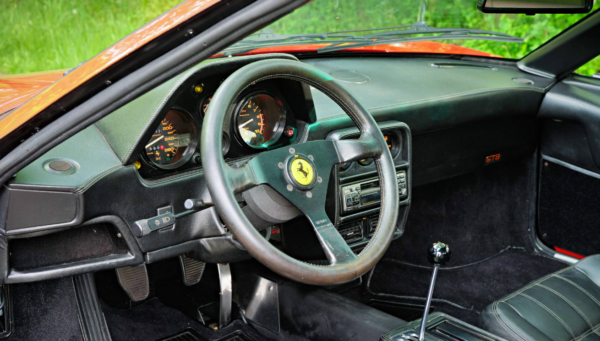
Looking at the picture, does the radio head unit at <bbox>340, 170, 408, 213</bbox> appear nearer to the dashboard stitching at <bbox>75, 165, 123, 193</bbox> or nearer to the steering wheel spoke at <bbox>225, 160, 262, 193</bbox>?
the steering wheel spoke at <bbox>225, 160, 262, 193</bbox>

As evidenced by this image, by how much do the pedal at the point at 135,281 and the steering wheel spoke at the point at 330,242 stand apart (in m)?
1.02

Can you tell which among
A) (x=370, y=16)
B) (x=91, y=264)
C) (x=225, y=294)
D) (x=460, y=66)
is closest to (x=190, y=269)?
(x=225, y=294)

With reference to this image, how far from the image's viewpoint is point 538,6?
2250 millimetres

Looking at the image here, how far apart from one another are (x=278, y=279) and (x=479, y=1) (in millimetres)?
1354

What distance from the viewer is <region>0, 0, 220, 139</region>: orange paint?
3.29 ft

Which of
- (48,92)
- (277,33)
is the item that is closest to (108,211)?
(48,92)

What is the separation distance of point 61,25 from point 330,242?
421 centimetres

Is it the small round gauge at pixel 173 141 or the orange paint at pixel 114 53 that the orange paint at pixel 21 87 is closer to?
the small round gauge at pixel 173 141

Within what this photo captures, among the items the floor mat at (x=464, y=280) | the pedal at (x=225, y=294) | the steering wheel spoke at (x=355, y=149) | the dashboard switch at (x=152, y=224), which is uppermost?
the steering wheel spoke at (x=355, y=149)

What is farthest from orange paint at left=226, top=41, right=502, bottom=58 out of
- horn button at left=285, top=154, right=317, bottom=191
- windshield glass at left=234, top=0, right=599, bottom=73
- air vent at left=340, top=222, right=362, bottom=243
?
horn button at left=285, top=154, right=317, bottom=191

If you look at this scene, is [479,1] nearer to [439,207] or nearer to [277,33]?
[277,33]

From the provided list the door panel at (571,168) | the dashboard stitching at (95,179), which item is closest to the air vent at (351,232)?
the dashboard stitching at (95,179)

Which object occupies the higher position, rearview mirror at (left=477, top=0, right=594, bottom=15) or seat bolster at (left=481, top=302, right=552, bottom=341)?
rearview mirror at (left=477, top=0, right=594, bottom=15)

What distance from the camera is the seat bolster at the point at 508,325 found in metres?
1.68
